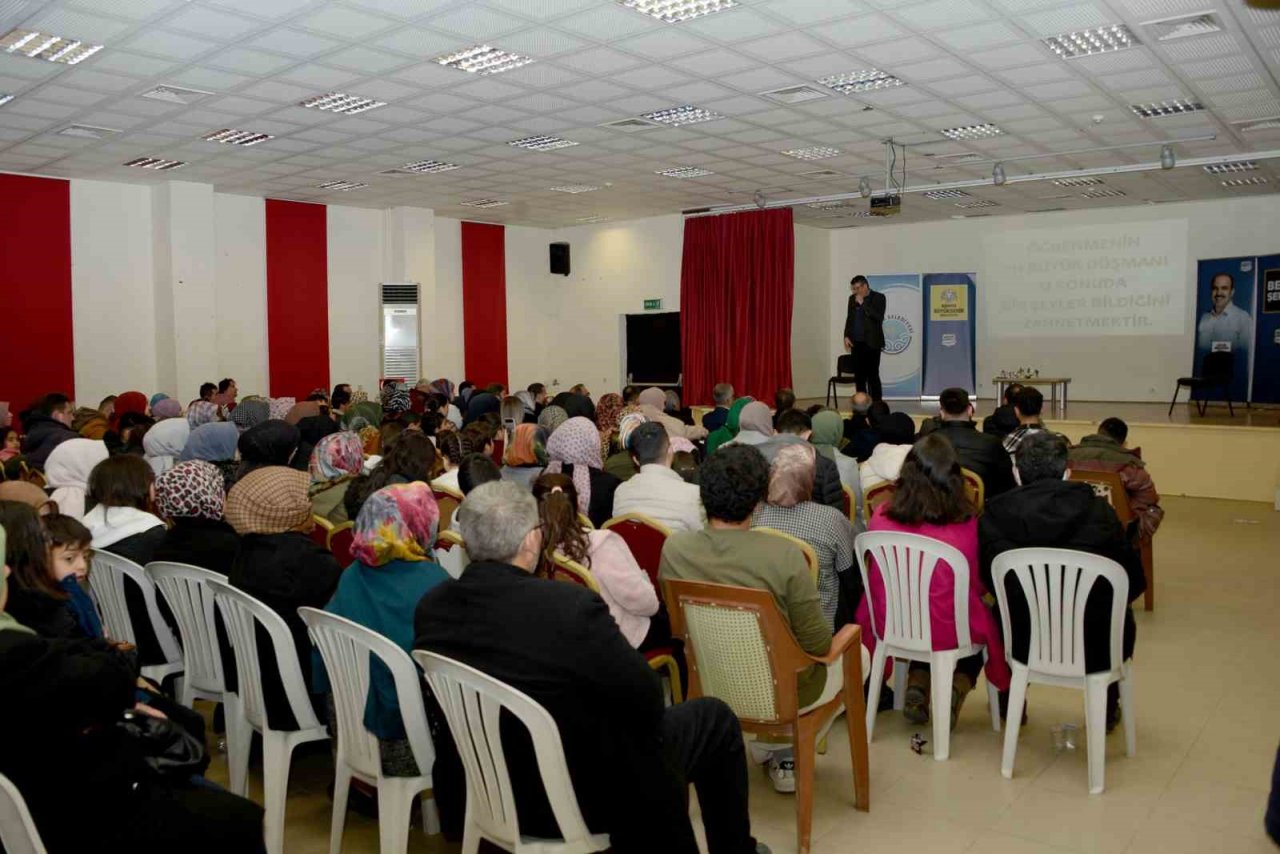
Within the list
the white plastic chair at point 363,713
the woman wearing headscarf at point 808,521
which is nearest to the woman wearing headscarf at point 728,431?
the woman wearing headscarf at point 808,521

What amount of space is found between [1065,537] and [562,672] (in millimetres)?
2210

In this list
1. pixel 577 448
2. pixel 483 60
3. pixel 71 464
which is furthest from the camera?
pixel 483 60

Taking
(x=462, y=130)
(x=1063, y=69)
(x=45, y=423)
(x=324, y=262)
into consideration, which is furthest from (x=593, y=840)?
(x=324, y=262)

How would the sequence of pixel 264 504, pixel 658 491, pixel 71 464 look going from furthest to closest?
pixel 71 464 < pixel 658 491 < pixel 264 504

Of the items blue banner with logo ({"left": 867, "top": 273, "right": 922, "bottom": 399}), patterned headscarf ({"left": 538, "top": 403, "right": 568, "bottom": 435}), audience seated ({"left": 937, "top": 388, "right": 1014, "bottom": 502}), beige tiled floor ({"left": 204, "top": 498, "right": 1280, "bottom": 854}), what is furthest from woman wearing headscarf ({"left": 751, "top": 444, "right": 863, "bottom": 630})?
blue banner with logo ({"left": 867, "top": 273, "right": 922, "bottom": 399})

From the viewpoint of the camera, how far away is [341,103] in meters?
7.94

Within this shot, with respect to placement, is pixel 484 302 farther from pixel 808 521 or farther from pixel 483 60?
pixel 808 521

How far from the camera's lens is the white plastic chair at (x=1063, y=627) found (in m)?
3.23

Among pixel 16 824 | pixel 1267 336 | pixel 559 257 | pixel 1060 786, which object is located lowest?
pixel 1060 786

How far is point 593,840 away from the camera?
7.04 feet

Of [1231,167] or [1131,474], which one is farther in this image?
[1231,167]

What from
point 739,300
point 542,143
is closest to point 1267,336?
point 739,300

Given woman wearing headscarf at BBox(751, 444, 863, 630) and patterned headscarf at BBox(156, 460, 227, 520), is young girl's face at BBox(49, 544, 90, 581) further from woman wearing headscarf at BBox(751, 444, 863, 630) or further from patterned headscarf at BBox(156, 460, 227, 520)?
woman wearing headscarf at BBox(751, 444, 863, 630)

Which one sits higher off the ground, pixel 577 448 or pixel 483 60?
pixel 483 60
